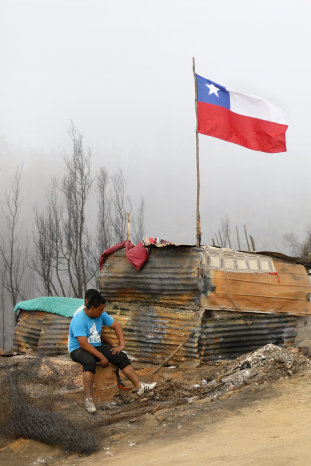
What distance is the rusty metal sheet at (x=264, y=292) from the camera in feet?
30.5

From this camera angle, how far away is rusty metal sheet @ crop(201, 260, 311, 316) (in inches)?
366

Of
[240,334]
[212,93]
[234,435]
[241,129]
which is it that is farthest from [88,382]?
[212,93]

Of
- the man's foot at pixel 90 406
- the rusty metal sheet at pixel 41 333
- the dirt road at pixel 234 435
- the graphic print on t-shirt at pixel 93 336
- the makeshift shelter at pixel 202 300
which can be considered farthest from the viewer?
the rusty metal sheet at pixel 41 333

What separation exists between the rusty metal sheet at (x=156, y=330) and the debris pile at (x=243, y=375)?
130 cm

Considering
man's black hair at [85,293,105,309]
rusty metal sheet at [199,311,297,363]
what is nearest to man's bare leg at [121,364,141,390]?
man's black hair at [85,293,105,309]

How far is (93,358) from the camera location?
6.00 meters

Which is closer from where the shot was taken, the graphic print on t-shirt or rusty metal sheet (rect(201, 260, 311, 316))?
the graphic print on t-shirt

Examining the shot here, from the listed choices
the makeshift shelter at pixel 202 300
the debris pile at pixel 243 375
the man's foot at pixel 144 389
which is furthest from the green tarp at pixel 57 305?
the man's foot at pixel 144 389

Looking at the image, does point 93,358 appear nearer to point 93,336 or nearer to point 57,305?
point 93,336

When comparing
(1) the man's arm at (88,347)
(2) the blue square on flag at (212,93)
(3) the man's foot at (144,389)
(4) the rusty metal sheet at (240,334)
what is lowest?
(3) the man's foot at (144,389)

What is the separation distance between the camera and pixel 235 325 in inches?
371

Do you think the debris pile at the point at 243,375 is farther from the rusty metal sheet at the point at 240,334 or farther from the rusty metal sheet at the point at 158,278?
the rusty metal sheet at the point at 158,278

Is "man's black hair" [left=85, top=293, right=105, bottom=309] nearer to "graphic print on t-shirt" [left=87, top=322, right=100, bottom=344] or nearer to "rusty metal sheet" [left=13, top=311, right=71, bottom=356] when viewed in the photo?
"graphic print on t-shirt" [left=87, top=322, right=100, bottom=344]

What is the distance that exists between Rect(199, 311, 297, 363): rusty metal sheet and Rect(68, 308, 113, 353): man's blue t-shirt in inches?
128
